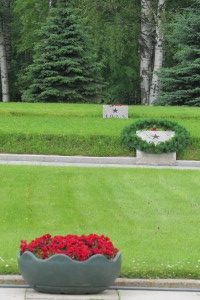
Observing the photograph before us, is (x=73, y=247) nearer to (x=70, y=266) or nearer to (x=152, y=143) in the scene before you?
(x=70, y=266)

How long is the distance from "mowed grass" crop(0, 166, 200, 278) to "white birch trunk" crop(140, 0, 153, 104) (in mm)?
20556

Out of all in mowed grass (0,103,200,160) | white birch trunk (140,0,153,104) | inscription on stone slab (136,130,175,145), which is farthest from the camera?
white birch trunk (140,0,153,104)

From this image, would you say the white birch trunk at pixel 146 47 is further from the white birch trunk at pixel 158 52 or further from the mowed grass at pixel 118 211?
the mowed grass at pixel 118 211

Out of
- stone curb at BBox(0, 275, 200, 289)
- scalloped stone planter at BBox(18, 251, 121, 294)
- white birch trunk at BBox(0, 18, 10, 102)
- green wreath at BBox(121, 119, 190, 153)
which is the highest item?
scalloped stone planter at BBox(18, 251, 121, 294)

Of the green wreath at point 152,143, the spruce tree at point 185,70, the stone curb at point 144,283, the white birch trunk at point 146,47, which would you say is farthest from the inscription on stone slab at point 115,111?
the stone curb at point 144,283

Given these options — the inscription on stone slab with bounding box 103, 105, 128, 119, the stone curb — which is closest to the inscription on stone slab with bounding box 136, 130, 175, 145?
the inscription on stone slab with bounding box 103, 105, 128, 119

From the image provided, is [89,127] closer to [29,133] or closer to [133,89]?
[29,133]

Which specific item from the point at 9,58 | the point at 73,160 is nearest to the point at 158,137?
the point at 73,160

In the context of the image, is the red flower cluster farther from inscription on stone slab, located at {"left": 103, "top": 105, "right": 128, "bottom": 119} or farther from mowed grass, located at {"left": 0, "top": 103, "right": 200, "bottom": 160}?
inscription on stone slab, located at {"left": 103, "top": 105, "right": 128, "bottom": 119}

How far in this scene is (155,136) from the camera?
22.2 meters

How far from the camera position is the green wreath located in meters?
21.9

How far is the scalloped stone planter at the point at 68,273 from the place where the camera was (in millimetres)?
9070

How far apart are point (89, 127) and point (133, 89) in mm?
20654

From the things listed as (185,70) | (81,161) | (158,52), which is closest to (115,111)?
(81,161)
